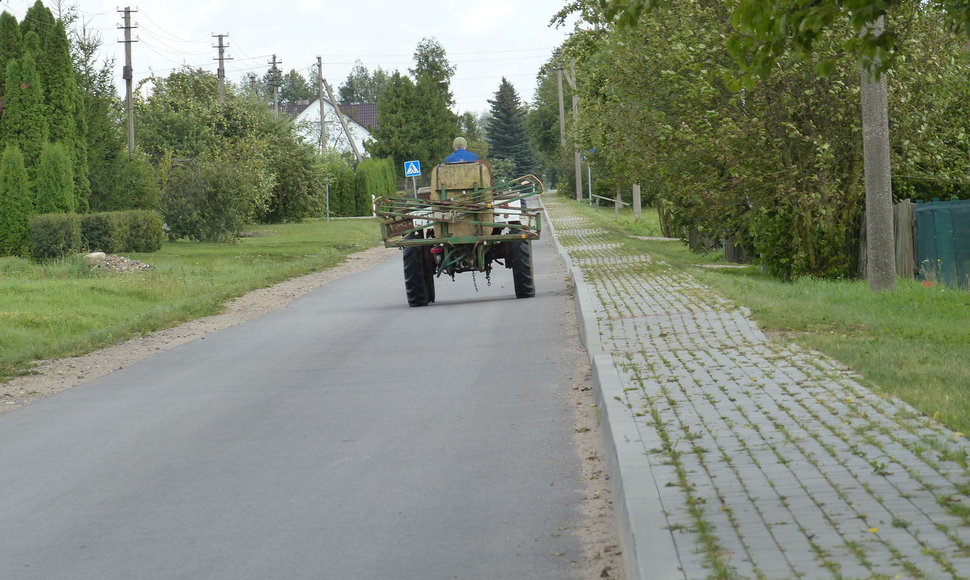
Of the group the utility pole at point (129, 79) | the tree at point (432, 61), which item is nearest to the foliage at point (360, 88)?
the tree at point (432, 61)

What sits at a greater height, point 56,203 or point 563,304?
point 56,203

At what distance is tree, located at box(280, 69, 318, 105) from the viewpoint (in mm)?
191375

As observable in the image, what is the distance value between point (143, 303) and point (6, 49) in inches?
659

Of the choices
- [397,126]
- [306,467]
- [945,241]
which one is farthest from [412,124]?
[306,467]

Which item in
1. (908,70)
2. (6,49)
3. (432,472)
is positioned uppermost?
(6,49)

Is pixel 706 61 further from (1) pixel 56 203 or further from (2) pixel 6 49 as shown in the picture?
(2) pixel 6 49

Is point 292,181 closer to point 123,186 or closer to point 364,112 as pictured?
point 123,186

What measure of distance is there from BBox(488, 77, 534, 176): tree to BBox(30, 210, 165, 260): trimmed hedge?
104m

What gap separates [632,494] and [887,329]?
770 centimetres

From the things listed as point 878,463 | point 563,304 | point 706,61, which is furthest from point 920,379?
point 706,61

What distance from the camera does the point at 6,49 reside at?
1398 inches

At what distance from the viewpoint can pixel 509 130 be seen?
140375 mm

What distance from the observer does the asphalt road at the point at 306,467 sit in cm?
620

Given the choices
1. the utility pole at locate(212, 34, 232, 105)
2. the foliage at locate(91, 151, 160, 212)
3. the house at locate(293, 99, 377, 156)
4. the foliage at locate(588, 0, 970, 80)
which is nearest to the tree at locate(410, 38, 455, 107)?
the house at locate(293, 99, 377, 156)
